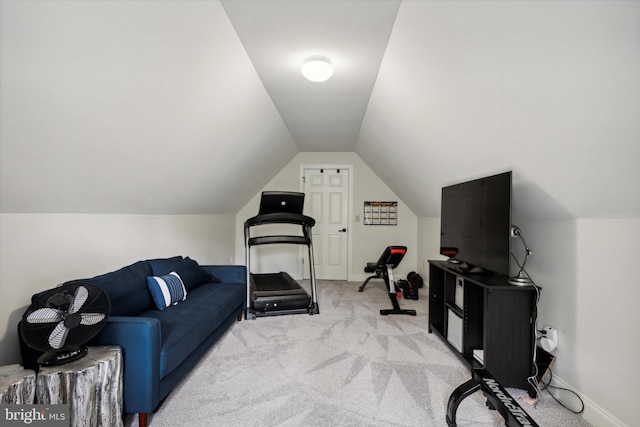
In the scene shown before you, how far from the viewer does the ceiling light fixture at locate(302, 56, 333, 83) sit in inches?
97.7

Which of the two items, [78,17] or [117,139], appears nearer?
[78,17]

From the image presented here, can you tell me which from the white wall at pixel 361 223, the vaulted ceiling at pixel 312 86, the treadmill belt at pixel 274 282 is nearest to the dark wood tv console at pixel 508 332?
the vaulted ceiling at pixel 312 86

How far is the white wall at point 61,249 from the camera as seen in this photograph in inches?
75.2

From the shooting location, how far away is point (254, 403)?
2035 mm

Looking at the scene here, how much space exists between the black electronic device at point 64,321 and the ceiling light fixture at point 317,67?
6.84ft

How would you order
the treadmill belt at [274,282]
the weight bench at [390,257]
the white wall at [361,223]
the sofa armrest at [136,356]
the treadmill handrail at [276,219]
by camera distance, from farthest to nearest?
the white wall at [361,223], the weight bench at [390,257], the treadmill belt at [274,282], the treadmill handrail at [276,219], the sofa armrest at [136,356]

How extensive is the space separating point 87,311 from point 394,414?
184 cm

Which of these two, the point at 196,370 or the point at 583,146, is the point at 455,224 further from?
the point at 196,370

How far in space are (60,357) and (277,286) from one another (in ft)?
9.12

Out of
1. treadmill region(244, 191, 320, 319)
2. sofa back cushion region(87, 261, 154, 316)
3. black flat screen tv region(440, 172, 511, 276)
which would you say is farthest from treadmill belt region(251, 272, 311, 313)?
black flat screen tv region(440, 172, 511, 276)

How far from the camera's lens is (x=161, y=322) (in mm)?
2256

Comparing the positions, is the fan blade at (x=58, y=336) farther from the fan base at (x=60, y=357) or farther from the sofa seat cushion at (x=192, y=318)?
the sofa seat cushion at (x=192, y=318)

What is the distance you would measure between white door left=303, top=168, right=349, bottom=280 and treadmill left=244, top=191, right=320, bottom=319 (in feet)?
5.79

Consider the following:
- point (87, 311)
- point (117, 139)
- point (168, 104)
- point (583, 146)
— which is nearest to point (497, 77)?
point (583, 146)
